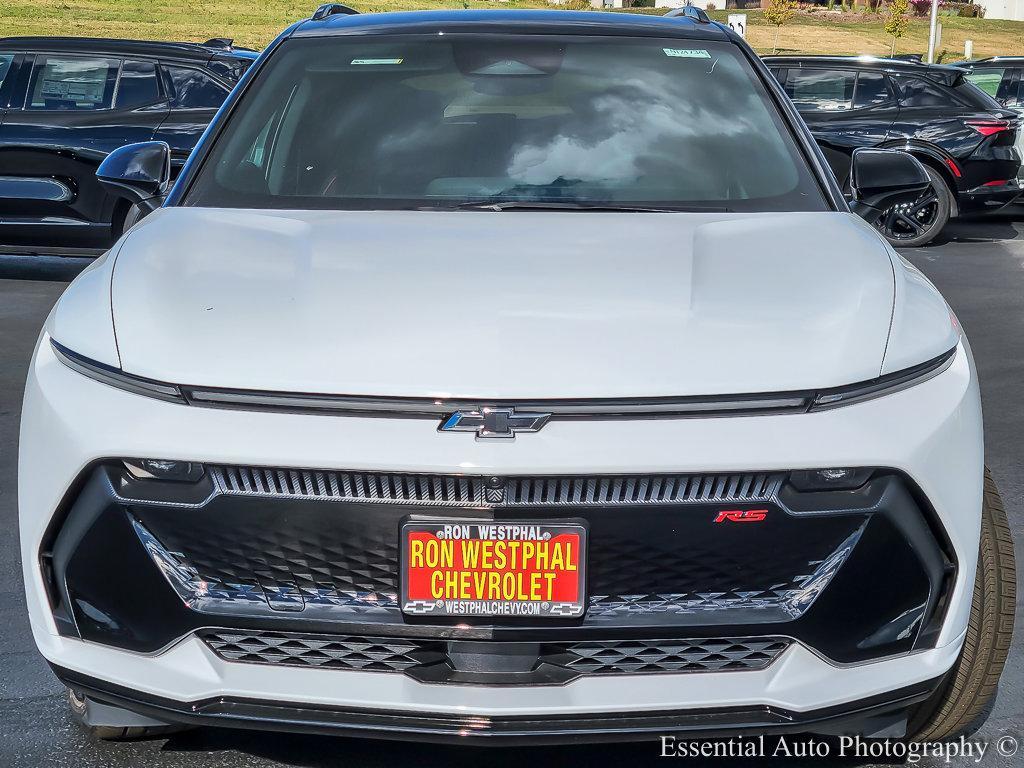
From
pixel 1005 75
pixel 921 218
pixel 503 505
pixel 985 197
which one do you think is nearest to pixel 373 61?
pixel 503 505

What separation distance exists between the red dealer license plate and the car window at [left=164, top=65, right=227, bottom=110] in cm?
811

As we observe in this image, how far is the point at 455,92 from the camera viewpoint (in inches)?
143

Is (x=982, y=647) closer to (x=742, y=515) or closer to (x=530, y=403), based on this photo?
(x=742, y=515)

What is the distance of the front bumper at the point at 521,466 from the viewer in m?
2.17

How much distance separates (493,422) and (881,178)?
1947 millimetres

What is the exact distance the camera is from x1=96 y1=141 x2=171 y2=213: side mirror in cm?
374

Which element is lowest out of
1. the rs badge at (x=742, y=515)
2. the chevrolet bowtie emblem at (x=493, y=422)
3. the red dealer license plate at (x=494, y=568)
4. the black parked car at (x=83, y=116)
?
the black parked car at (x=83, y=116)

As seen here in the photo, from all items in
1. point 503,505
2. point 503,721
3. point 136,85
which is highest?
point 503,505

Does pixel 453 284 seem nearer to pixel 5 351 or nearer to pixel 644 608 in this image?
pixel 644 608

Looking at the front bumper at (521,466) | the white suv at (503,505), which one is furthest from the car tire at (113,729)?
the front bumper at (521,466)

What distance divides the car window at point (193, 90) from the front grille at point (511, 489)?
26.3 feet

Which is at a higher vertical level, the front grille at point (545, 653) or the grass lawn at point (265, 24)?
the front grille at point (545, 653)

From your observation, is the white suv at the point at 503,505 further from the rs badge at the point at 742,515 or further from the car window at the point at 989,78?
the car window at the point at 989,78

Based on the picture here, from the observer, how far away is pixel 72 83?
9.53 meters
